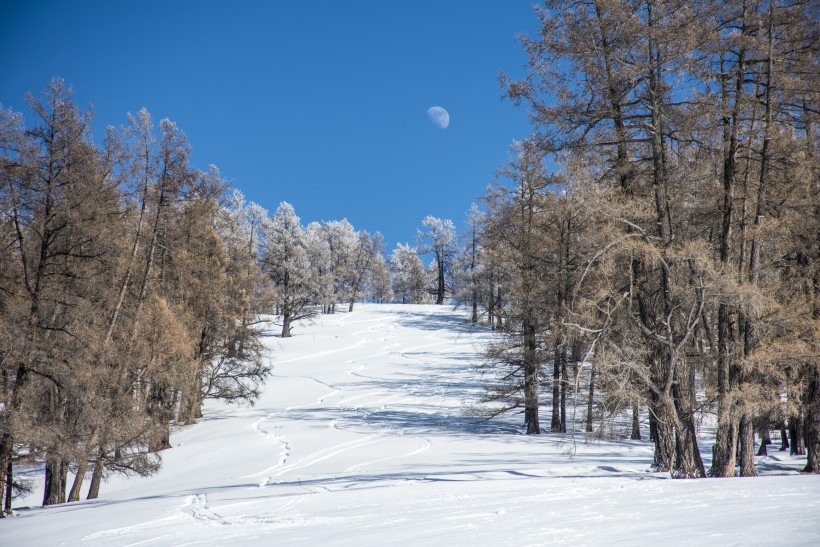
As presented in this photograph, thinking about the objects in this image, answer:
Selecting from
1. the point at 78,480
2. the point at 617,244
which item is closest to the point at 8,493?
the point at 78,480

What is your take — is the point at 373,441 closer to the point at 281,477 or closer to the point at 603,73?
the point at 281,477

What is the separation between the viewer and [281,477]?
481 inches

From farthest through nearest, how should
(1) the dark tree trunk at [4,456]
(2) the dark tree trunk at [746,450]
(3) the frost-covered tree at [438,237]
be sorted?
(3) the frost-covered tree at [438,237] → (1) the dark tree trunk at [4,456] → (2) the dark tree trunk at [746,450]

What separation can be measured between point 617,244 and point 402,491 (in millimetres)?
5626

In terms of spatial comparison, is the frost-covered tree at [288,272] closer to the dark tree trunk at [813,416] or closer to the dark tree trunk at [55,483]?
the dark tree trunk at [55,483]

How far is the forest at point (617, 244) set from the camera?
30.5 feet

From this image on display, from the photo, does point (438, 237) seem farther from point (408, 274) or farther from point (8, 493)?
point (8, 493)

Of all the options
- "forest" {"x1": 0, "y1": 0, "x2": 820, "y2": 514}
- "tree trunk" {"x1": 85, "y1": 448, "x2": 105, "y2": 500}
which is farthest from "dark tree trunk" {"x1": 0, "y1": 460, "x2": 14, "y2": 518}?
"tree trunk" {"x1": 85, "y1": 448, "x2": 105, "y2": 500}

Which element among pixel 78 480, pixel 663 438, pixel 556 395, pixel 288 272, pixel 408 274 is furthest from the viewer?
pixel 408 274

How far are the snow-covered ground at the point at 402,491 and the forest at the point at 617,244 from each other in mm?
1596

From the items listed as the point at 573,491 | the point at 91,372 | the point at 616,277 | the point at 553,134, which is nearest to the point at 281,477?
the point at 91,372

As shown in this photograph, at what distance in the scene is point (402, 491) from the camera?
831 centimetres

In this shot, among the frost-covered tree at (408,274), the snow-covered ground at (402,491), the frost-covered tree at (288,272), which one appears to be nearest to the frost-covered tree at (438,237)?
the frost-covered tree at (408,274)

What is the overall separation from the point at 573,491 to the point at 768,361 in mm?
5323
